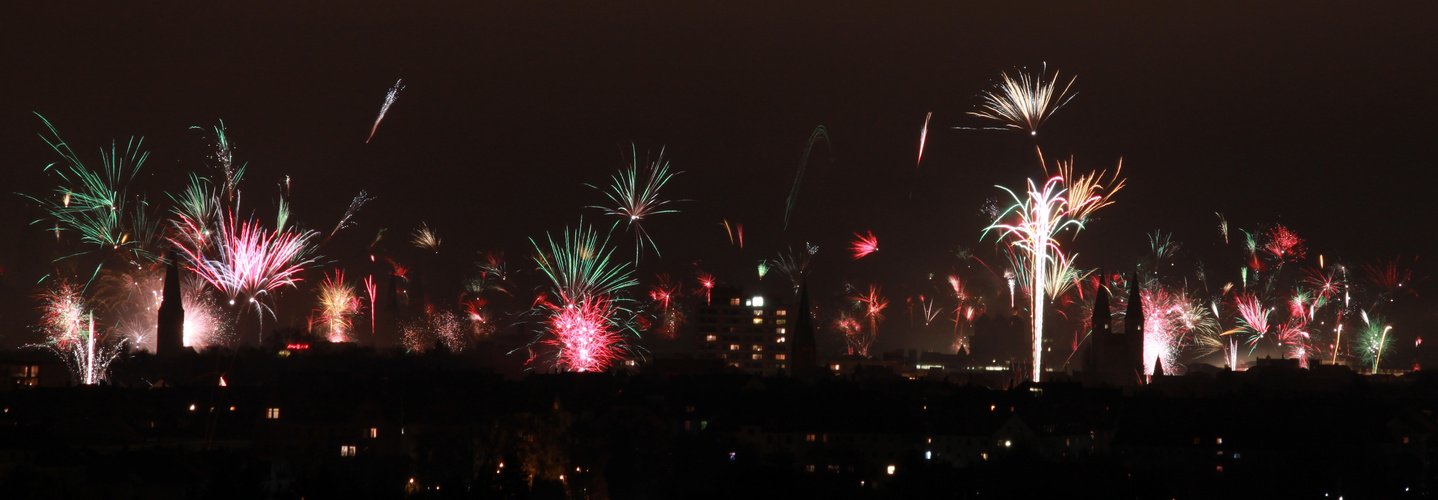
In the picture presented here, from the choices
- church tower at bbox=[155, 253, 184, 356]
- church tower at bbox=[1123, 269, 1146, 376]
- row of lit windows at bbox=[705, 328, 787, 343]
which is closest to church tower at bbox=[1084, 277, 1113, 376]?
church tower at bbox=[1123, 269, 1146, 376]

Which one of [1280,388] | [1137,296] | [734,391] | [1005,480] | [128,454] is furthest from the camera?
[1137,296]

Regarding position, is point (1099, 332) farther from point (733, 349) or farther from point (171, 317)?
point (171, 317)

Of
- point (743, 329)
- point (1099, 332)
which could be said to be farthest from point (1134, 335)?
point (743, 329)

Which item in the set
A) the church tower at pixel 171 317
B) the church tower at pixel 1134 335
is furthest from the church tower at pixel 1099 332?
the church tower at pixel 171 317

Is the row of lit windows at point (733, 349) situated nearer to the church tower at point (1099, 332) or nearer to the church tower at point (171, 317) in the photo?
the church tower at point (1099, 332)

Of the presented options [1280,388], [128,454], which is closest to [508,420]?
[128,454]

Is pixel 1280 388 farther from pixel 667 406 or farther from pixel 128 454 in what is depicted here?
pixel 128 454

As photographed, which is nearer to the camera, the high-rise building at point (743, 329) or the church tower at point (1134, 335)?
the church tower at point (1134, 335)

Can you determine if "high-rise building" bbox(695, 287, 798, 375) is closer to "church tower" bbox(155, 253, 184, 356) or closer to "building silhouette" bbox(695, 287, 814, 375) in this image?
"building silhouette" bbox(695, 287, 814, 375)
